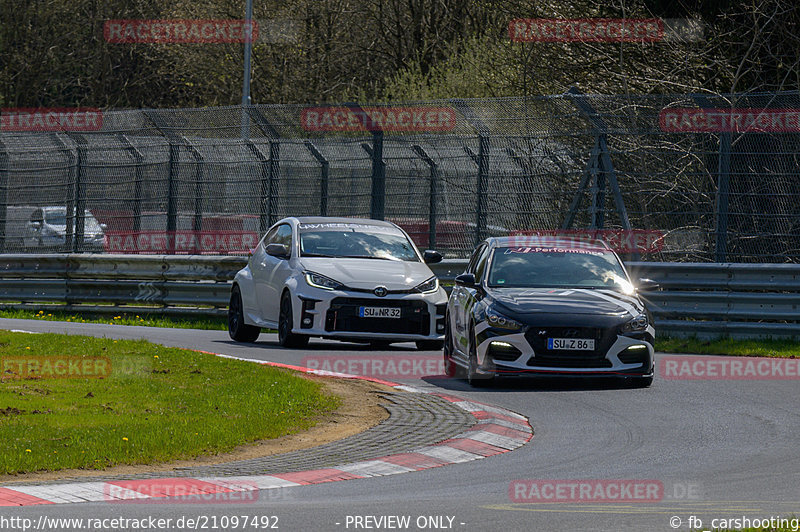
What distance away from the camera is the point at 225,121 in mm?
23297

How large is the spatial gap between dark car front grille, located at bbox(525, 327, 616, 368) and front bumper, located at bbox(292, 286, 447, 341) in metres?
3.65

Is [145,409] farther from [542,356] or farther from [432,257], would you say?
[432,257]

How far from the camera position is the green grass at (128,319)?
21.8m

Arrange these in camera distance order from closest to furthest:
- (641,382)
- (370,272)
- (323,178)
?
(641,382)
(370,272)
(323,178)

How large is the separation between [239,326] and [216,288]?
11.8 ft

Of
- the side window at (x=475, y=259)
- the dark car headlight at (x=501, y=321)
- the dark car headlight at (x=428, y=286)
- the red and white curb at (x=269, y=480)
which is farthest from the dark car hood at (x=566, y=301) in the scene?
the dark car headlight at (x=428, y=286)

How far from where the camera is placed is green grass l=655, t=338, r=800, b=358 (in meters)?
17.0

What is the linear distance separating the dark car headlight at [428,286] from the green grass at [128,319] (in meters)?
5.39

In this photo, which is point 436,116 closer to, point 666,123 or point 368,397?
point 666,123

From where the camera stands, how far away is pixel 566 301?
43.9ft

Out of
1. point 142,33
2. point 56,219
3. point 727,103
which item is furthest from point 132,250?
point 142,33

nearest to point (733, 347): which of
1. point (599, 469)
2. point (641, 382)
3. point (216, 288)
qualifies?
point (641, 382)

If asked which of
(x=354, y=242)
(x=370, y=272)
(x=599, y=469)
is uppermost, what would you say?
(x=354, y=242)

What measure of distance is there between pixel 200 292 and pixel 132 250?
→ 9.88ft
